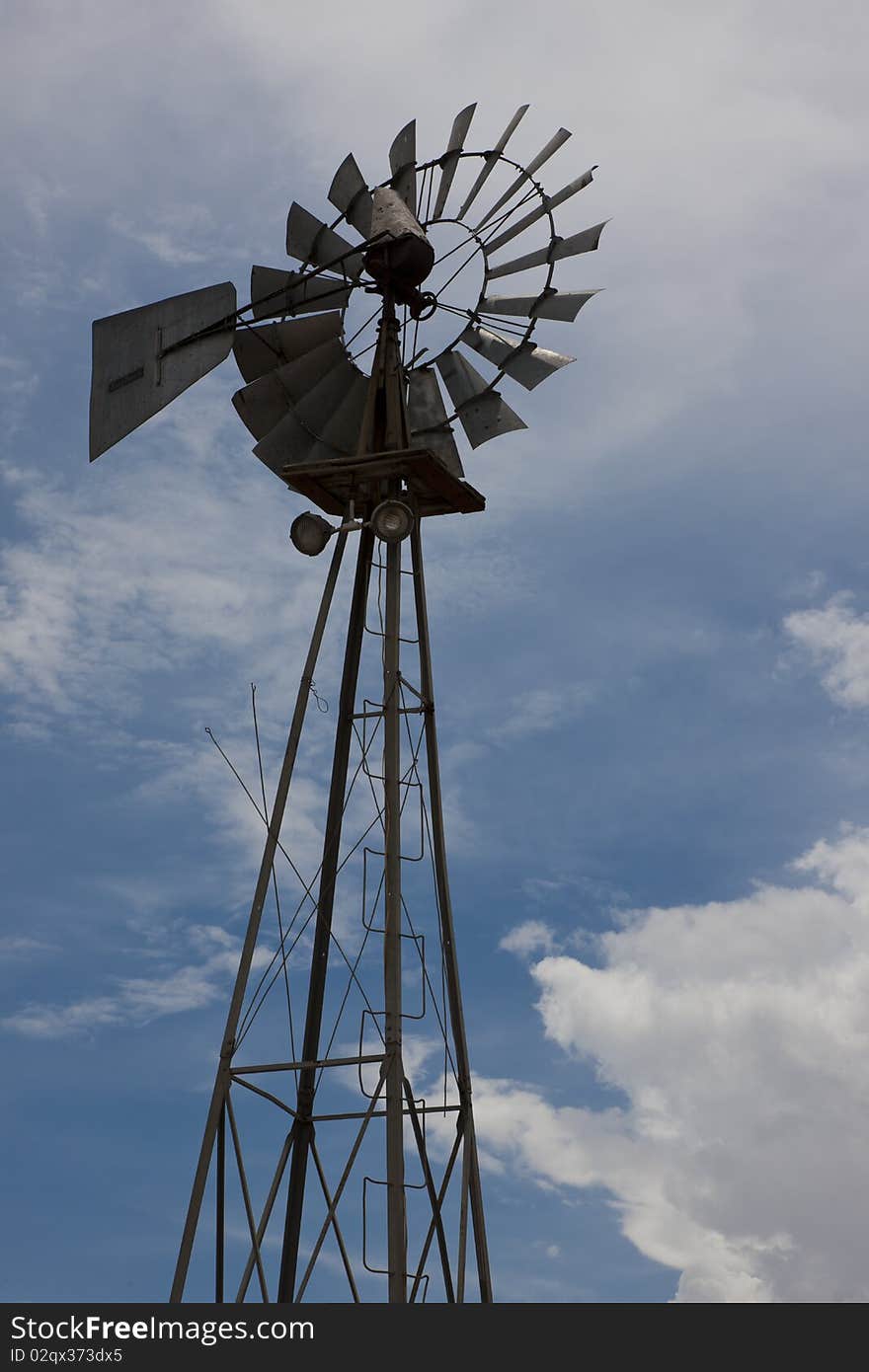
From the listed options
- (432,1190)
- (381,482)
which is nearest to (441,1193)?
(432,1190)

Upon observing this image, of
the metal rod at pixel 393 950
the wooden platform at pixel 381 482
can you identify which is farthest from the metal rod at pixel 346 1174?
the wooden platform at pixel 381 482

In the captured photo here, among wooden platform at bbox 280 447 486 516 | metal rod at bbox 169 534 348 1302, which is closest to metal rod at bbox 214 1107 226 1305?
metal rod at bbox 169 534 348 1302

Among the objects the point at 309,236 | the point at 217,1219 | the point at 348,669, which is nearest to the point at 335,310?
the point at 309,236

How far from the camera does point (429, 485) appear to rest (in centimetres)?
1769

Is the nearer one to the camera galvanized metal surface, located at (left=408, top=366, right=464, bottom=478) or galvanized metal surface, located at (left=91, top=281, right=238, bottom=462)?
galvanized metal surface, located at (left=91, top=281, right=238, bottom=462)

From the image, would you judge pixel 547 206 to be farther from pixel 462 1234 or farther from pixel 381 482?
pixel 462 1234

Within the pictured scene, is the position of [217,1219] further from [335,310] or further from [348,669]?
[335,310]

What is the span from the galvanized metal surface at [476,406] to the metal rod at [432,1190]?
719 cm

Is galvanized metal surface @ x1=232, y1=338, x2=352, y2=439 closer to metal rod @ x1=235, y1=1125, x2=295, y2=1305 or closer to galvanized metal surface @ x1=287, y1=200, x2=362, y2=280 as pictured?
galvanized metal surface @ x1=287, y1=200, x2=362, y2=280

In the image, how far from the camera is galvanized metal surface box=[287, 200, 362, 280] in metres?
18.7

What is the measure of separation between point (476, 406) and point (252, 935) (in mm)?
6451

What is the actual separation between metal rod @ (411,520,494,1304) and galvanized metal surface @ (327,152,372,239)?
373cm
